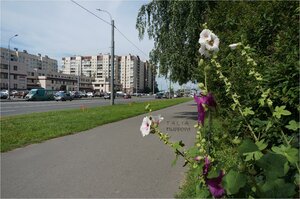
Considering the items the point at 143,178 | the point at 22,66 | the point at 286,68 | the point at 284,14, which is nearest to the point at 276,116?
the point at 286,68

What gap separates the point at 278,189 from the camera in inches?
64.1

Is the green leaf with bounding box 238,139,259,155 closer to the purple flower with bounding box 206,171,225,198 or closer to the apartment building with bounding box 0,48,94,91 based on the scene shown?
the purple flower with bounding box 206,171,225,198

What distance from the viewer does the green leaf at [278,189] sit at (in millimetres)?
1623

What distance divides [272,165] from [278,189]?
0.12 m

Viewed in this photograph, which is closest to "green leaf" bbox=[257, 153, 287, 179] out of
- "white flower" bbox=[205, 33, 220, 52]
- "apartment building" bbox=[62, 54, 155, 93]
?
"white flower" bbox=[205, 33, 220, 52]

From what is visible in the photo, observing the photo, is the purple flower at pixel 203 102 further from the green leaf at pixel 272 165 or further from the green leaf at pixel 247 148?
the green leaf at pixel 272 165

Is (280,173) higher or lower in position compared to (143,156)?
higher

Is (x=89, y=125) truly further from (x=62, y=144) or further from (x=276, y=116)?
(x=276, y=116)

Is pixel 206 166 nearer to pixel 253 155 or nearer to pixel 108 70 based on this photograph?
pixel 253 155

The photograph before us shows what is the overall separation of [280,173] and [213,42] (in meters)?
0.77

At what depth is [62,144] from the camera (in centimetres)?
926

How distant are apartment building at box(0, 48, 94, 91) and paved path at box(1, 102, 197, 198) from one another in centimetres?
9446

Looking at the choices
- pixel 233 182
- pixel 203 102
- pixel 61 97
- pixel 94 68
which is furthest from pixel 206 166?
pixel 94 68

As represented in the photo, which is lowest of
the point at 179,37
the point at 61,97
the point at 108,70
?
the point at 61,97
